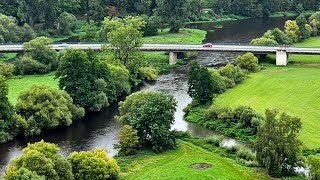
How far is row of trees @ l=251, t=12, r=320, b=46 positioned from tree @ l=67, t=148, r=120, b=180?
86.7m

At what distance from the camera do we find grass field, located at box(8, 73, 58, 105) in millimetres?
116625

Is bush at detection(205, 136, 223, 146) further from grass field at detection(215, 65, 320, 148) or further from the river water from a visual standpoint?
grass field at detection(215, 65, 320, 148)

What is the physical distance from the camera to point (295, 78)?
405 feet

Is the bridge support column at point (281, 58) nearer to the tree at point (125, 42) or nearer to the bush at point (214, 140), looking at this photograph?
the tree at point (125, 42)

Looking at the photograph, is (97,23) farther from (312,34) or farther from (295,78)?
(295,78)

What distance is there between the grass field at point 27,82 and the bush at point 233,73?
34834 millimetres

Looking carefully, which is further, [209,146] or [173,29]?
[173,29]

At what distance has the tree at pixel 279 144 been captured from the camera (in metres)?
71.4

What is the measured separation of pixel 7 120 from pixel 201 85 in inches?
1369

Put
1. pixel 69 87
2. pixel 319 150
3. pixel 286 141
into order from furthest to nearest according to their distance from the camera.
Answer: pixel 69 87
pixel 319 150
pixel 286 141

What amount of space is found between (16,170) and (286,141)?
107 feet

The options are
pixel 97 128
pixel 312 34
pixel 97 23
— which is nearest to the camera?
pixel 97 128

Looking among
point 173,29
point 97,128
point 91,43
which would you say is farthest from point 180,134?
point 173,29

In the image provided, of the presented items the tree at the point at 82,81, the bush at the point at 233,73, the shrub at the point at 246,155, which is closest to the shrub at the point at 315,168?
the shrub at the point at 246,155
